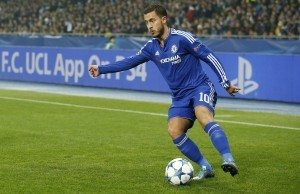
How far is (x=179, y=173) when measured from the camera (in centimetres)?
859

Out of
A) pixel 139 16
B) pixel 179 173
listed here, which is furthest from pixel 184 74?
pixel 139 16

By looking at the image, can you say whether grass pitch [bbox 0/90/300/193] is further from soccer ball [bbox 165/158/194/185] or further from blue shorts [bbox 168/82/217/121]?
blue shorts [bbox 168/82/217/121]

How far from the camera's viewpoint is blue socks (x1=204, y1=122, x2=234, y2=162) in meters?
8.30

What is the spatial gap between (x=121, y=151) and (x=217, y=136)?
3361mm

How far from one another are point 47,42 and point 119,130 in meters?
16.9

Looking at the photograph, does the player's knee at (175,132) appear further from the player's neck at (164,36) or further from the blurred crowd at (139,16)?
the blurred crowd at (139,16)

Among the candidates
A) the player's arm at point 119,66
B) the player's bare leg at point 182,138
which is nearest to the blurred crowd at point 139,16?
the player's arm at point 119,66

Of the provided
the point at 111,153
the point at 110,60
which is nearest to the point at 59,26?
the point at 110,60

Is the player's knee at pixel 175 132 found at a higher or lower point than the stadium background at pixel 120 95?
higher

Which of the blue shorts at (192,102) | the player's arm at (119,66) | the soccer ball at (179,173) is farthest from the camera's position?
the player's arm at (119,66)

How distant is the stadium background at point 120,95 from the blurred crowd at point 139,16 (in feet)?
0.18

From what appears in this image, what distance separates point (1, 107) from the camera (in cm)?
1930

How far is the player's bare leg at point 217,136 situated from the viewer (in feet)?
26.7

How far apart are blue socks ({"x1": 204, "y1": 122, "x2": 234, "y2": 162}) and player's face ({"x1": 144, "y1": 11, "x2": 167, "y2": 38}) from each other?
1237 mm
